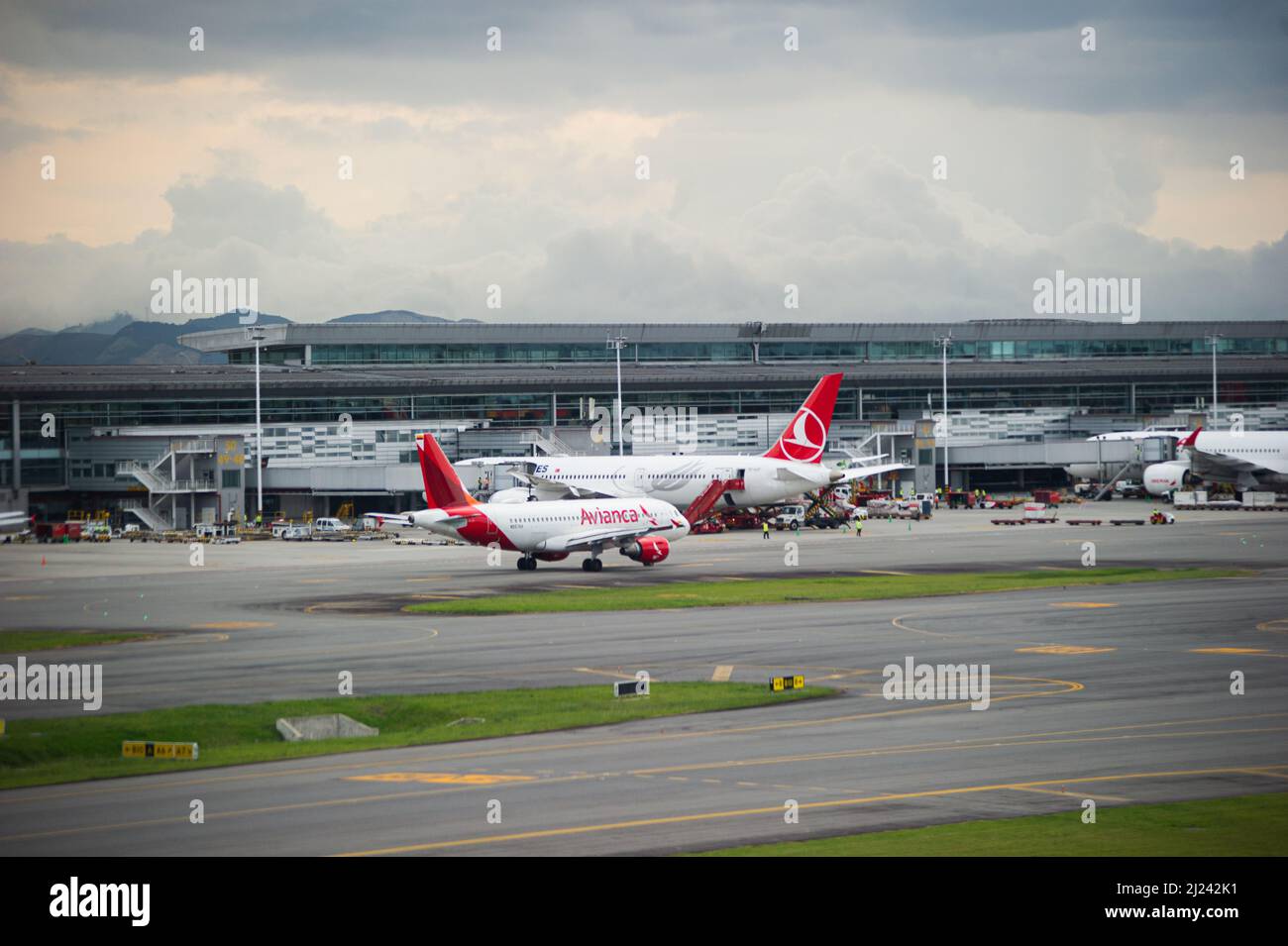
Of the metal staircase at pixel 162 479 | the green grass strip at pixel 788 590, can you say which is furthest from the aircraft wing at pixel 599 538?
the metal staircase at pixel 162 479

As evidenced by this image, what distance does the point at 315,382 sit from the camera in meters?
144

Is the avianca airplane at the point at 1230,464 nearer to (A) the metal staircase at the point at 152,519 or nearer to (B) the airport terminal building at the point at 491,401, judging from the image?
(B) the airport terminal building at the point at 491,401

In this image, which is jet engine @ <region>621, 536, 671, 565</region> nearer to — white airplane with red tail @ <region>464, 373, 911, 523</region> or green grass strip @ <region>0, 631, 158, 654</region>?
white airplane with red tail @ <region>464, 373, 911, 523</region>

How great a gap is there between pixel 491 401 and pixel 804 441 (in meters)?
57.4

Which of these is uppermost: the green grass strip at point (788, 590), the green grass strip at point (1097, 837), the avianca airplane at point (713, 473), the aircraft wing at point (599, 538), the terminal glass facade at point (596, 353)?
the terminal glass facade at point (596, 353)

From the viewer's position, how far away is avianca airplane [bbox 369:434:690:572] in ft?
253

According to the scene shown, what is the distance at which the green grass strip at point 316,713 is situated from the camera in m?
31.4

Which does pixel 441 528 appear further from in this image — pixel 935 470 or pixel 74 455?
pixel 935 470

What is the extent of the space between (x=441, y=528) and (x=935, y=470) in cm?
9326

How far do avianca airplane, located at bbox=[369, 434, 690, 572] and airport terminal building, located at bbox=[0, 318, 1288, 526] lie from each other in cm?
4804

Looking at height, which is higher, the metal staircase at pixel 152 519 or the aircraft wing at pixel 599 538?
the aircraft wing at pixel 599 538

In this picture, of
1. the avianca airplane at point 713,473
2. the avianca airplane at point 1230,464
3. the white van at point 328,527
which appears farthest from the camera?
the avianca airplane at point 1230,464

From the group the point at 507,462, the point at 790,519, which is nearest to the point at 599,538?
the point at 790,519
